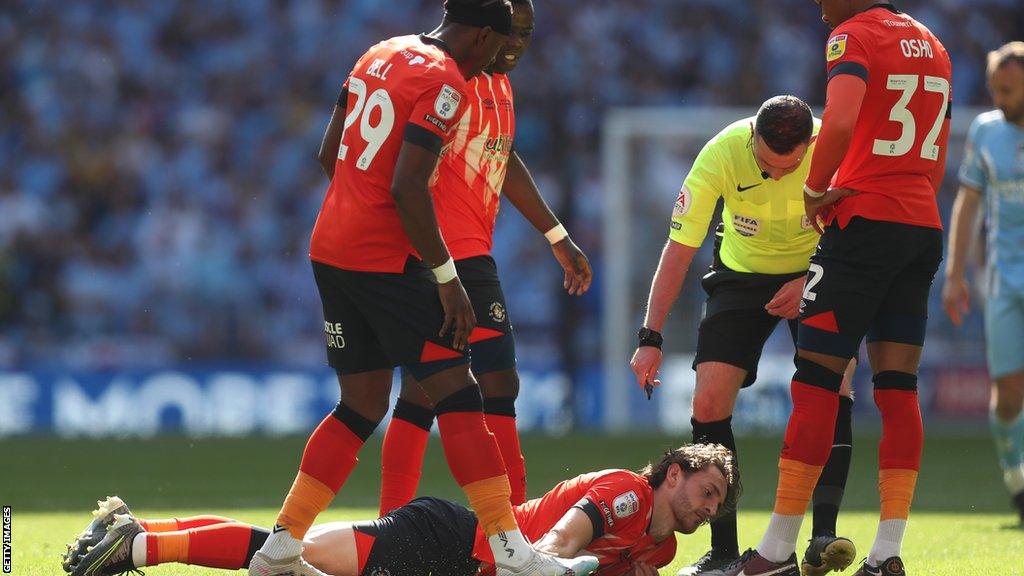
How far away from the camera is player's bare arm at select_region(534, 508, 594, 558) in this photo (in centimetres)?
484

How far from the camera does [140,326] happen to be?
47.6 feet

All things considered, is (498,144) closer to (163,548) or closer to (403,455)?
(403,455)

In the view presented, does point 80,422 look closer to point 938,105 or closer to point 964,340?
point 964,340

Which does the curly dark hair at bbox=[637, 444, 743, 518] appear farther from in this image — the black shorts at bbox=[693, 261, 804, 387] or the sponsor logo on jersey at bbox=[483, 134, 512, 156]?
the sponsor logo on jersey at bbox=[483, 134, 512, 156]

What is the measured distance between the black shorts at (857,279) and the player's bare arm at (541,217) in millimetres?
1319

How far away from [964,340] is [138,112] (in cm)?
985

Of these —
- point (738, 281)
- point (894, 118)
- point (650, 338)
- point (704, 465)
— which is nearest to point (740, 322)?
point (738, 281)

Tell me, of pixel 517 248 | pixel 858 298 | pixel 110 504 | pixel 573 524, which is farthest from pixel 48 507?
pixel 517 248

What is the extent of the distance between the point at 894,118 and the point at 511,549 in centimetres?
203

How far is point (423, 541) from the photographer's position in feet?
16.4

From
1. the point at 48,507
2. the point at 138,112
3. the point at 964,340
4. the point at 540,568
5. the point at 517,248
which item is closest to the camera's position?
the point at 540,568

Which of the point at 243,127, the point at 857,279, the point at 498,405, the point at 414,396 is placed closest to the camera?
the point at 857,279

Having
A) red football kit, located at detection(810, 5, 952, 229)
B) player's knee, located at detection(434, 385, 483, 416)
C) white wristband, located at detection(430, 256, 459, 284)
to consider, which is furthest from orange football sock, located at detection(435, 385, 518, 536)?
red football kit, located at detection(810, 5, 952, 229)

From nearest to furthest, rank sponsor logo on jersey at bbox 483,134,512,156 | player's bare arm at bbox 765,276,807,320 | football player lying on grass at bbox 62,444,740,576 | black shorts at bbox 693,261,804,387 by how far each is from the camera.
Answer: football player lying on grass at bbox 62,444,740,576 → player's bare arm at bbox 765,276,807,320 → black shorts at bbox 693,261,804,387 → sponsor logo on jersey at bbox 483,134,512,156
